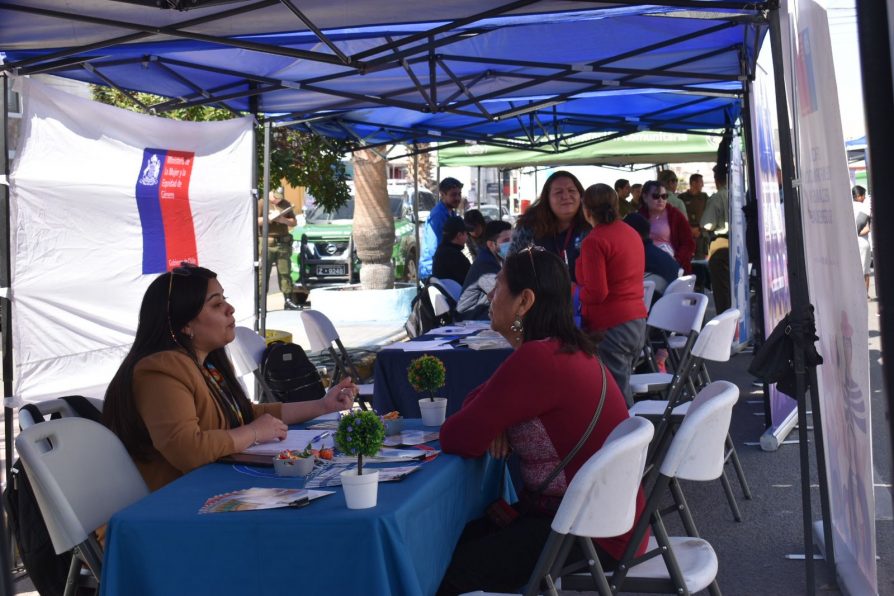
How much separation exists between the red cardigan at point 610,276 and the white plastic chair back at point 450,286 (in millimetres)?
2769

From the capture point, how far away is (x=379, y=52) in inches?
219

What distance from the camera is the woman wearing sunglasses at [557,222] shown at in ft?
21.0

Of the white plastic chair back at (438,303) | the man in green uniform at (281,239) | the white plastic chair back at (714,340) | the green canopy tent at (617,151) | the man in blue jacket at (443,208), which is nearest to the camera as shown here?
the white plastic chair back at (714,340)

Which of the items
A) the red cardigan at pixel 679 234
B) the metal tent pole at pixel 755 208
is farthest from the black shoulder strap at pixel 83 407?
the red cardigan at pixel 679 234

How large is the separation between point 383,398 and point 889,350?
442 centimetres

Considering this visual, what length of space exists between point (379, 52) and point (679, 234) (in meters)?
5.83

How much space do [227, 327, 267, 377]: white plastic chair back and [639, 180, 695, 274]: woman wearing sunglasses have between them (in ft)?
17.2

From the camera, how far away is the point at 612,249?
5.56 m

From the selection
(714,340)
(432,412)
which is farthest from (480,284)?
(432,412)

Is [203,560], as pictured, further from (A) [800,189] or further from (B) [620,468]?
(A) [800,189]

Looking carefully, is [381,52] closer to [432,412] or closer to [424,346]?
[424,346]

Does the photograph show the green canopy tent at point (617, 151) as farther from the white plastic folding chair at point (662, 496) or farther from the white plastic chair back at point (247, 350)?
the white plastic folding chair at point (662, 496)

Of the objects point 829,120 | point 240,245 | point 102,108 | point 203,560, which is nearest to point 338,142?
point 240,245

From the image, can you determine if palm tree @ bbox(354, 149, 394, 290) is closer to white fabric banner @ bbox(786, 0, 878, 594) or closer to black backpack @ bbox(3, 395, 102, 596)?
white fabric banner @ bbox(786, 0, 878, 594)
